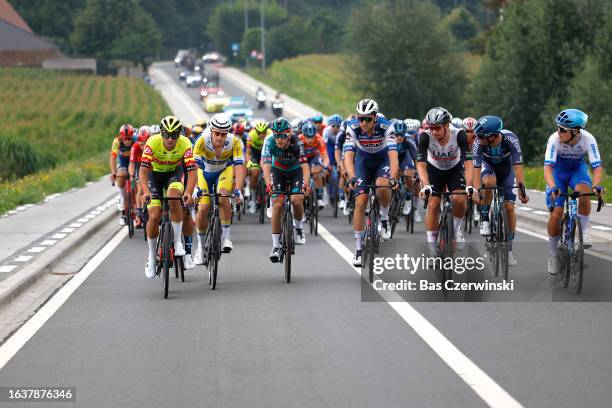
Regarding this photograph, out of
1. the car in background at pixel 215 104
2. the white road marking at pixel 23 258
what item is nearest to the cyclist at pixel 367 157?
the white road marking at pixel 23 258

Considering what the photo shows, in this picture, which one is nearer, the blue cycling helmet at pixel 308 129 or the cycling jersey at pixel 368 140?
the cycling jersey at pixel 368 140

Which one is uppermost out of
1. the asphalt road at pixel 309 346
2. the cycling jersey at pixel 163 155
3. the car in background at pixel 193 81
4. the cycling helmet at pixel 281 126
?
the cycling helmet at pixel 281 126

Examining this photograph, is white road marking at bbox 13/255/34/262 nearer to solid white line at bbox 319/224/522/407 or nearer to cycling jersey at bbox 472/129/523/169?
solid white line at bbox 319/224/522/407

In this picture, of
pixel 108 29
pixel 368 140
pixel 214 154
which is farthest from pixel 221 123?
pixel 108 29

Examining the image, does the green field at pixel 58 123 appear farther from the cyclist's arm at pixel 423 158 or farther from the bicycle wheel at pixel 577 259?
the bicycle wheel at pixel 577 259

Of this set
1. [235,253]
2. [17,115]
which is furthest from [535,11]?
[235,253]

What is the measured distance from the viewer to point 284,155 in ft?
50.9

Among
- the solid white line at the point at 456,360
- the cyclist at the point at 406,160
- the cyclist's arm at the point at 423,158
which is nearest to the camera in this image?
the solid white line at the point at 456,360

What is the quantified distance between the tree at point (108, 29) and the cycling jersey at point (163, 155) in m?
141

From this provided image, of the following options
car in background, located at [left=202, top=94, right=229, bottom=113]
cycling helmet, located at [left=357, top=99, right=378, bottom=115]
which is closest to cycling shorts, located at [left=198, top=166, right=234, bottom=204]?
cycling helmet, located at [left=357, top=99, right=378, bottom=115]

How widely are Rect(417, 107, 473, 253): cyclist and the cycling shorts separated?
2.19 metres

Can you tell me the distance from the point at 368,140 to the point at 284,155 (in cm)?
96

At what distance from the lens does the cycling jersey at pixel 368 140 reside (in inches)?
605

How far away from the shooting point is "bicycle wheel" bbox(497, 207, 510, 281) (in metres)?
14.4
